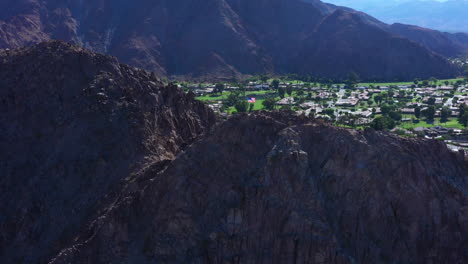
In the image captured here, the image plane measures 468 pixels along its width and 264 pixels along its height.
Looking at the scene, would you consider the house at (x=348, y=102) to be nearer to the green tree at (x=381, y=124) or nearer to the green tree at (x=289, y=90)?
the green tree at (x=289, y=90)

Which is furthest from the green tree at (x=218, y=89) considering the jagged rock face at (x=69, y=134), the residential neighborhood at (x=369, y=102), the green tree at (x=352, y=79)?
the jagged rock face at (x=69, y=134)

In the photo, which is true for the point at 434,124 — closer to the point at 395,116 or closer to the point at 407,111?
the point at 395,116

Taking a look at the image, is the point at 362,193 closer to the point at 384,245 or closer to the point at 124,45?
the point at 384,245

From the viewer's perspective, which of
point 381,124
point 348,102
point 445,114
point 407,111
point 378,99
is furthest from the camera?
point 378,99

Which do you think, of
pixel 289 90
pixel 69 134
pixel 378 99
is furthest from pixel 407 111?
pixel 69 134

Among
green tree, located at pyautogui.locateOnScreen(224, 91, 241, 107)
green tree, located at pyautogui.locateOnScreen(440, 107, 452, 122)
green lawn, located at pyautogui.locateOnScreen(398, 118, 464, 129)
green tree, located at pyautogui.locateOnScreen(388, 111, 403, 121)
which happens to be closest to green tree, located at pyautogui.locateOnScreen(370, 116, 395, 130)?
green lawn, located at pyautogui.locateOnScreen(398, 118, 464, 129)
